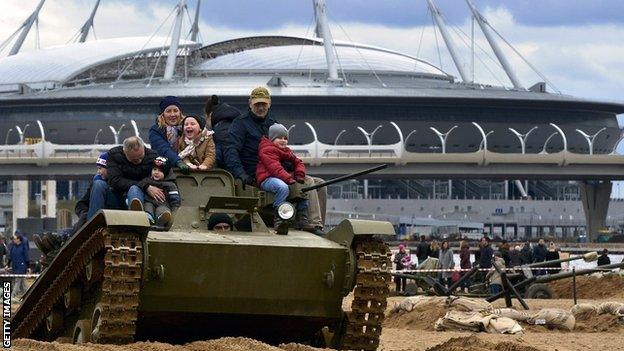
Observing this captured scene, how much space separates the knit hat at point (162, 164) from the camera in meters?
15.8

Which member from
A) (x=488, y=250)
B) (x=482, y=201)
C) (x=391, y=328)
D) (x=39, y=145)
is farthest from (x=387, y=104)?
(x=391, y=328)

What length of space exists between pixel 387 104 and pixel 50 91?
26.9 meters

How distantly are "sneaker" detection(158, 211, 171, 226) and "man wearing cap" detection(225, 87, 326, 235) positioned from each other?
3.88 feet

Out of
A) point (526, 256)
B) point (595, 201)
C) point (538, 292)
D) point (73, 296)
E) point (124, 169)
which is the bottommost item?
point (595, 201)

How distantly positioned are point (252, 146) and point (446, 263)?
22.1 meters

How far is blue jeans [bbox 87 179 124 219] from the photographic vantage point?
15.8m

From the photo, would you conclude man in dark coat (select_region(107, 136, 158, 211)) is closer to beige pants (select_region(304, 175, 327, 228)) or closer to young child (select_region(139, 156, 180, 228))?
young child (select_region(139, 156, 180, 228))

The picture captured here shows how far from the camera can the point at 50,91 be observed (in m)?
139

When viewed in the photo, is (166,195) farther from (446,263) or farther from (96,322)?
(446,263)

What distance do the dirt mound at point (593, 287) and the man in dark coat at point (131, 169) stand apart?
18.6 metres

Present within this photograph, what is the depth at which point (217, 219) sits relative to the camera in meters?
15.5

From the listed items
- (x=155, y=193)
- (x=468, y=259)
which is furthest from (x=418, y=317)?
(x=468, y=259)

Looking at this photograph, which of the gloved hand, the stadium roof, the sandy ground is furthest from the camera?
the stadium roof

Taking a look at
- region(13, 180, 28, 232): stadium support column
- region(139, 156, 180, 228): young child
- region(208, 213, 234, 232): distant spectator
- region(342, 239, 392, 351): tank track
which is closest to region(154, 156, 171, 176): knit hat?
region(139, 156, 180, 228): young child
